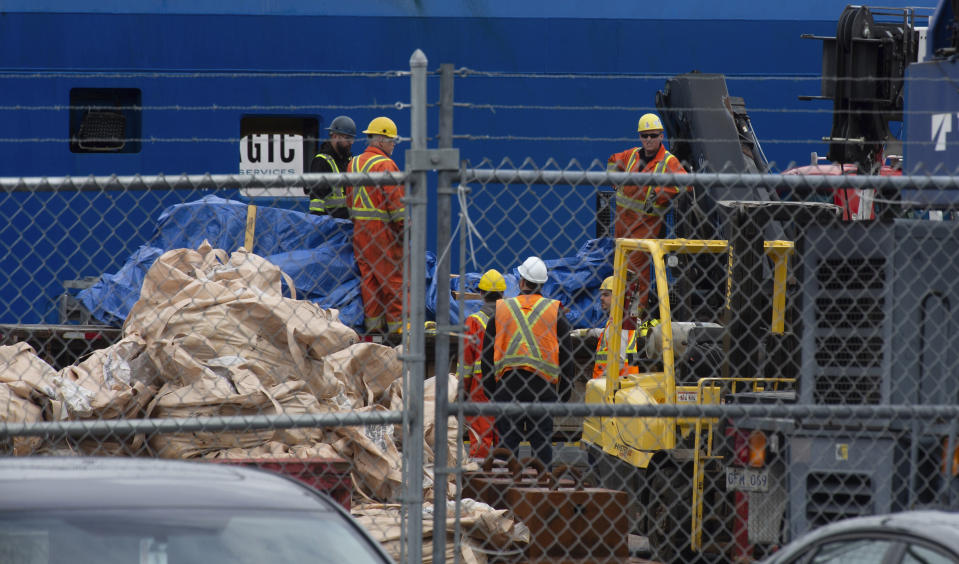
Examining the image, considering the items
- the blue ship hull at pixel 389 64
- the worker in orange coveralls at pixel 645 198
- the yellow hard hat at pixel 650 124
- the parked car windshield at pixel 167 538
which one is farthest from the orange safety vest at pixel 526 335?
the parked car windshield at pixel 167 538

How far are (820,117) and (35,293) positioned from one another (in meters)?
8.46

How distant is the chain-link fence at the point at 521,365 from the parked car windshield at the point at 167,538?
98cm

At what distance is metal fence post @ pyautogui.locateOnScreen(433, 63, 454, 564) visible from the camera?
4.43 metres

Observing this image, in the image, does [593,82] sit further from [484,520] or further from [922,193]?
[484,520]

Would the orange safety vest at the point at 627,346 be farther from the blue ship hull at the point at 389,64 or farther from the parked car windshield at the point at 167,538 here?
the parked car windshield at the point at 167,538

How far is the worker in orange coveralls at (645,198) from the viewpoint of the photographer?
32.7ft

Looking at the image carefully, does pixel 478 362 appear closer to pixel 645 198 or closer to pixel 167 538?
pixel 645 198

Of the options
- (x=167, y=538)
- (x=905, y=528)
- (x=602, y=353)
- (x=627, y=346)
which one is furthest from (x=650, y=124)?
(x=167, y=538)

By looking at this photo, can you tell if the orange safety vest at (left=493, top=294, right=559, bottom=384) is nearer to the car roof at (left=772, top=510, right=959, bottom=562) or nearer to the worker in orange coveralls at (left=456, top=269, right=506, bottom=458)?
the worker in orange coveralls at (left=456, top=269, right=506, bottom=458)

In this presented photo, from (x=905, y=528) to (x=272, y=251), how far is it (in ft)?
22.9

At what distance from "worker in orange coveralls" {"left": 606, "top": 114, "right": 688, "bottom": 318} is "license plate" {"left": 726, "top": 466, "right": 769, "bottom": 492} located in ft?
8.78

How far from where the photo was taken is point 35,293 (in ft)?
40.1

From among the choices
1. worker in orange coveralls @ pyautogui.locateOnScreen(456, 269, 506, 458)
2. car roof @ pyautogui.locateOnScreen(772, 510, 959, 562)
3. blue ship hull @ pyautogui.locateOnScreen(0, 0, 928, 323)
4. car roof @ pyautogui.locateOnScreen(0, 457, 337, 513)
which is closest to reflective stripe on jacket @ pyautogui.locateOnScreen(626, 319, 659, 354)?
worker in orange coveralls @ pyautogui.locateOnScreen(456, 269, 506, 458)

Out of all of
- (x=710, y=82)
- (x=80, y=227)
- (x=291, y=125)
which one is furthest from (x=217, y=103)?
(x=710, y=82)
